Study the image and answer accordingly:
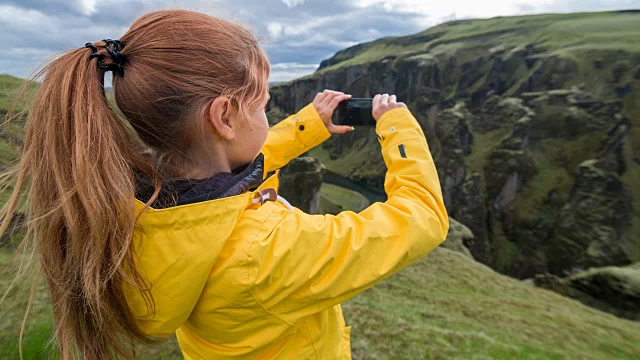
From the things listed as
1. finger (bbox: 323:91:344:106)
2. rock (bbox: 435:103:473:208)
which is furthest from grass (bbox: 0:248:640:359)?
rock (bbox: 435:103:473:208)

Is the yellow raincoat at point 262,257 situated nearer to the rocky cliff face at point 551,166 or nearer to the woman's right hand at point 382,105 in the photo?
the woman's right hand at point 382,105

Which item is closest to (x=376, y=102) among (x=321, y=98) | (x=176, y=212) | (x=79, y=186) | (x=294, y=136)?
(x=321, y=98)

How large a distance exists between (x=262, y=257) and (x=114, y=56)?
4.75 feet

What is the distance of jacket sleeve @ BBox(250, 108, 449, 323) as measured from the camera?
86.1 inches

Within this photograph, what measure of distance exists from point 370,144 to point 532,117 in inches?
2903

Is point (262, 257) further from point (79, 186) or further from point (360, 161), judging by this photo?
→ point (360, 161)

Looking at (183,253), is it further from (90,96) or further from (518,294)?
(518,294)

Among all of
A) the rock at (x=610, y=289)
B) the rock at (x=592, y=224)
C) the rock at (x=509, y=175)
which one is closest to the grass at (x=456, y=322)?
the rock at (x=610, y=289)

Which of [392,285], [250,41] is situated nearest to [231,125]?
[250,41]

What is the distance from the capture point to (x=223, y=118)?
242 cm

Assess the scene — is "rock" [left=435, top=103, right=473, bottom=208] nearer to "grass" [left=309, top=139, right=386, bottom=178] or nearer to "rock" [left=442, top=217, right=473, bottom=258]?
"rock" [left=442, top=217, right=473, bottom=258]

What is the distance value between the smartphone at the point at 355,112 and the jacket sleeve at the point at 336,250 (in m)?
1.16

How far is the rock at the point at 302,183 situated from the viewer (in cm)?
4141

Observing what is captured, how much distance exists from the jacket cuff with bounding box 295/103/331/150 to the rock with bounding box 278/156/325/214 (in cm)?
3707
